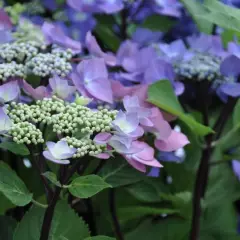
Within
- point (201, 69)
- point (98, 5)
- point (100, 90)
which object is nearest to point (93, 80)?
point (100, 90)

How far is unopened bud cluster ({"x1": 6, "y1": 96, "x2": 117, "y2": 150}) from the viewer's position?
41 centimetres

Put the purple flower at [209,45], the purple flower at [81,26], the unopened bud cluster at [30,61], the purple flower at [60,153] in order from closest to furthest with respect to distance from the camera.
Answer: the purple flower at [60,153]
the unopened bud cluster at [30,61]
the purple flower at [209,45]
the purple flower at [81,26]

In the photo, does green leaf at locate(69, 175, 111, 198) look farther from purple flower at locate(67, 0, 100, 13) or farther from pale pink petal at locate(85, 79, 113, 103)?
purple flower at locate(67, 0, 100, 13)

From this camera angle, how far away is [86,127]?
1.37 feet

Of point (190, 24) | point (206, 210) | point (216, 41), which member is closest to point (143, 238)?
point (206, 210)

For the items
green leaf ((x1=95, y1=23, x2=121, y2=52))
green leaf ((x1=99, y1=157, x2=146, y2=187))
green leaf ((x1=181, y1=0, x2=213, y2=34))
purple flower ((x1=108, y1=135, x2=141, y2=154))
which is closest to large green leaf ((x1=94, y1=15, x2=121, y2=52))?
green leaf ((x1=95, y1=23, x2=121, y2=52))

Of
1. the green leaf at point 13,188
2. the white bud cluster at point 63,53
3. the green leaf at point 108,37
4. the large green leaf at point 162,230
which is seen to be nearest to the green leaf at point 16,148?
the green leaf at point 13,188

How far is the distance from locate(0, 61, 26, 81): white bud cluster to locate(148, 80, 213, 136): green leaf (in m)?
0.11

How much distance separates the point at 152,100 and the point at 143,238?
0.17 metres

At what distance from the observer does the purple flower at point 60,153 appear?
406 millimetres

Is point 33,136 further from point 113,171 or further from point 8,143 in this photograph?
point 113,171

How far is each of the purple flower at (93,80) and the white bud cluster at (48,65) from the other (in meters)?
0.01

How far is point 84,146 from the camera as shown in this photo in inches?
16.2

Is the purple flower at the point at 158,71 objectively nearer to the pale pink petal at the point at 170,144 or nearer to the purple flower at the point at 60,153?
the pale pink petal at the point at 170,144
